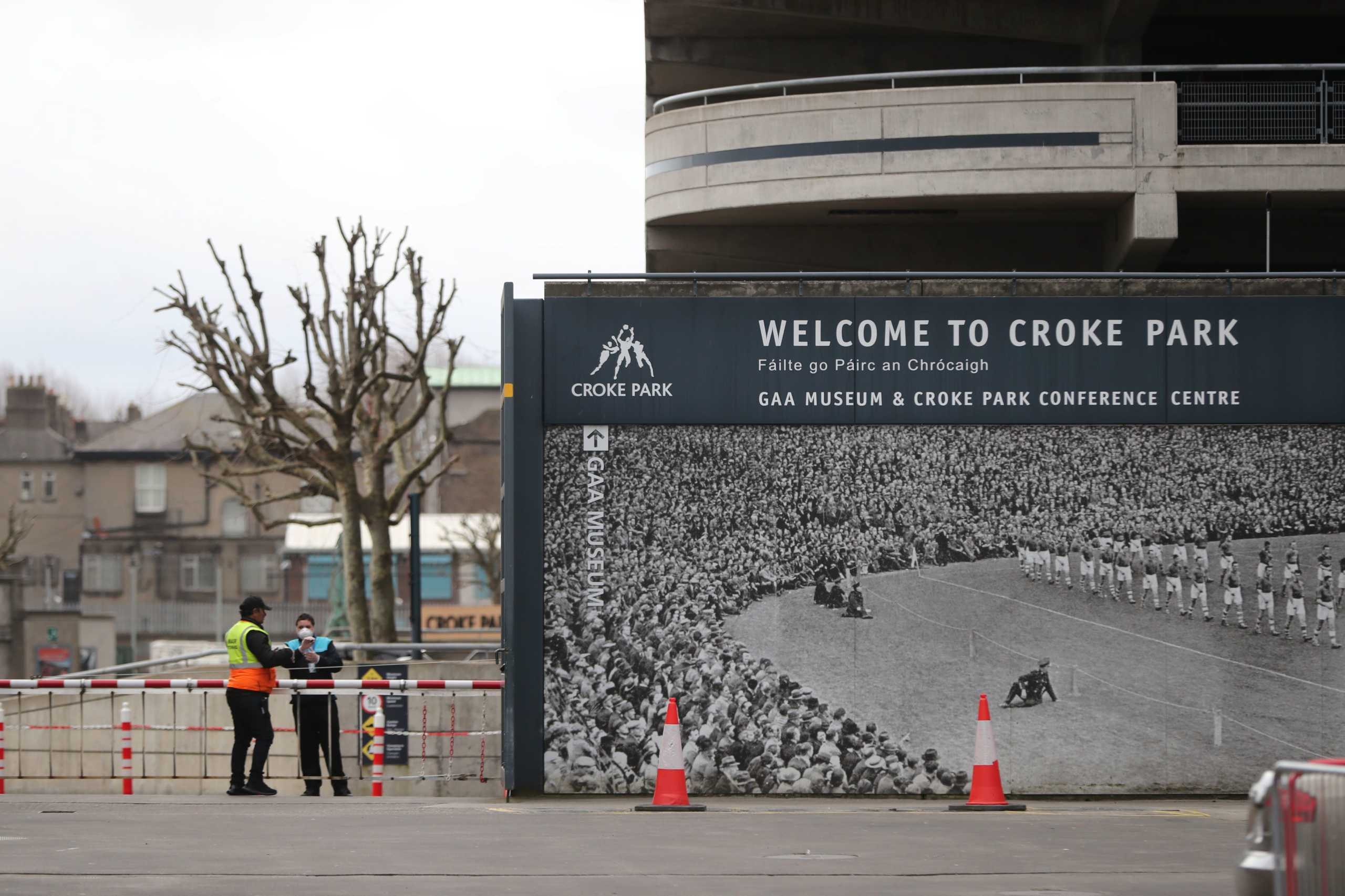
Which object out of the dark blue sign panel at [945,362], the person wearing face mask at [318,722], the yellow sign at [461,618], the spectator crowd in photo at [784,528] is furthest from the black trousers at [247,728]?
the yellow sign at [461,618]

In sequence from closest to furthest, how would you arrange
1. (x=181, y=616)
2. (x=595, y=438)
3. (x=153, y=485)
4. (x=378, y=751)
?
1. (x=595, y=438)
2. (x=378, y=751)
3. (x=181, y=616)
4. (x=153, y=485)

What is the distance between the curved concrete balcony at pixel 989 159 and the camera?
18156mm

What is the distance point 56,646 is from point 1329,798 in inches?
2689

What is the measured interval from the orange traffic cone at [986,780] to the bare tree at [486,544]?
41.2m

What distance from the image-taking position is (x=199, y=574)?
3174 inches

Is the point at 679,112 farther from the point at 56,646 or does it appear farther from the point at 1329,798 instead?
the point at 56,646

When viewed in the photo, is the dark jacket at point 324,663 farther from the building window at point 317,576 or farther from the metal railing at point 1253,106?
the building window at point 317,576

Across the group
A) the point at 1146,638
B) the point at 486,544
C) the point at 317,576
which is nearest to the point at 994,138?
the point at 1146,638

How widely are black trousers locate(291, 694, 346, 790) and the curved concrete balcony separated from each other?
7.24 m

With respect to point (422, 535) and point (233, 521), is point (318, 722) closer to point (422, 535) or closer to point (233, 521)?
point (422, 535)

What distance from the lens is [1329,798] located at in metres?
6.61

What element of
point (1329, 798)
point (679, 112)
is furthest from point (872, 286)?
point (1329, 798)

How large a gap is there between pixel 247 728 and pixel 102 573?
229 ft

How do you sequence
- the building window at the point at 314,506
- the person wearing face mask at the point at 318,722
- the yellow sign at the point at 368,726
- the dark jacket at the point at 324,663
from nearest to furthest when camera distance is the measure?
the person wearing face mask at the point at 318,722
the dark jacket at the point at 324,663
the yellow sign at the point at 368,726
the building window at the point at 314,506
